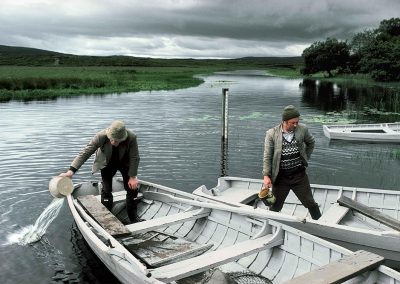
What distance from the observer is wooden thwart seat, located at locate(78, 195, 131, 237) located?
8344 millimetres

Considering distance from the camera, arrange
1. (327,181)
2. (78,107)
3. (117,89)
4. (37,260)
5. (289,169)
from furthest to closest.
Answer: (117,89) < (78,107) < (327,181) < (37,260) < (289,169)

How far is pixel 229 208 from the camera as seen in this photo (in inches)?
340

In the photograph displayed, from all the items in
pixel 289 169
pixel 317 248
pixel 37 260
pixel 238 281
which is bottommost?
pixel 37 260

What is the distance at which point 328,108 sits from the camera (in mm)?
38750

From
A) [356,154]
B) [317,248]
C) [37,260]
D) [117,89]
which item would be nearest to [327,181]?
[356,154]

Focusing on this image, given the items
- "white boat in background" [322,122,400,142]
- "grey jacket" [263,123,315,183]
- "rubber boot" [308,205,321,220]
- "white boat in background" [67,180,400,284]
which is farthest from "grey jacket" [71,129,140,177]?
"white boat in background" [322,122,400,142]

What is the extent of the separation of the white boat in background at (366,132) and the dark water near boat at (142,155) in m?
0.52

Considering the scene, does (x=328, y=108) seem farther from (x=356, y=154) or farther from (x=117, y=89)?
(x=117, y=89)

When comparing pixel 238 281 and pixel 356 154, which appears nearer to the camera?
pixel 238 281

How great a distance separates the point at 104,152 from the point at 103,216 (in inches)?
52.5

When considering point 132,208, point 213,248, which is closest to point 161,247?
point 213,248

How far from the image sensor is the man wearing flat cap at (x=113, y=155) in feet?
28.3

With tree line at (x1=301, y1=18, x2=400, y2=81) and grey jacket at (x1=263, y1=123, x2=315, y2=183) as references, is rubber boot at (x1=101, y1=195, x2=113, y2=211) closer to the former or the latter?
grey jacket at (x1=263, y1=123, x2=315, y2=183)

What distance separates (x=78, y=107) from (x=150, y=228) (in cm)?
3045
